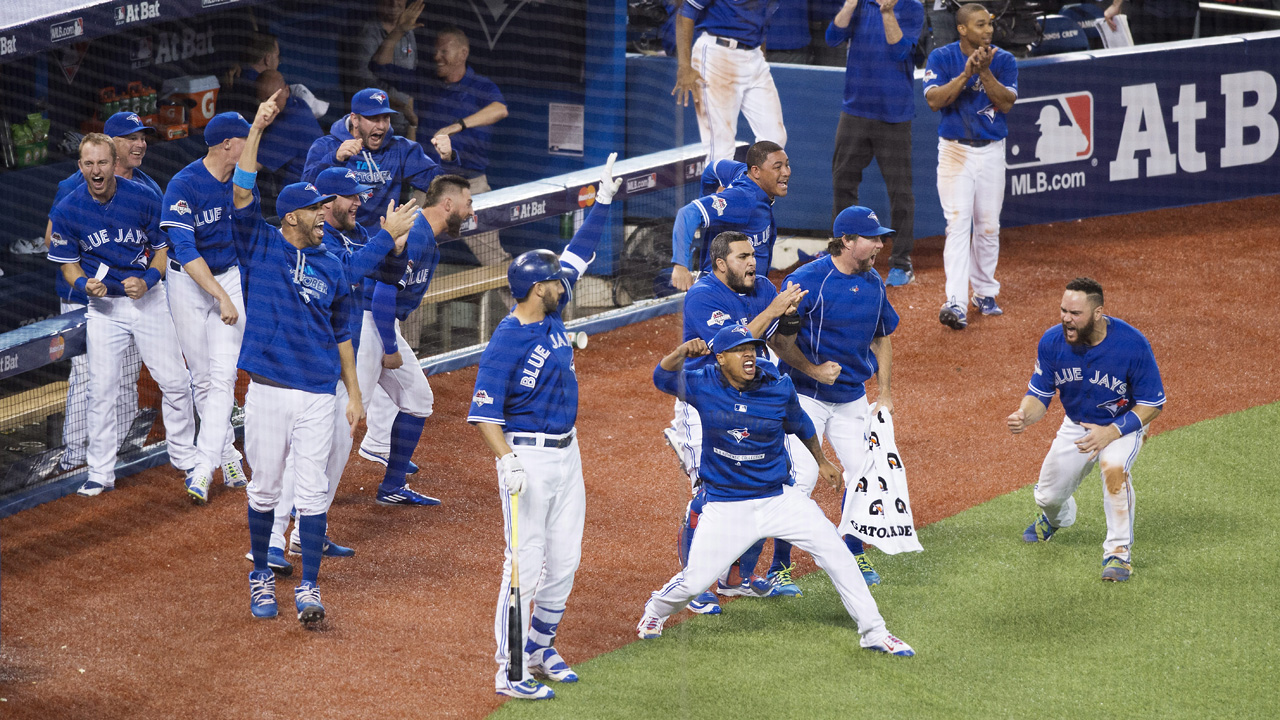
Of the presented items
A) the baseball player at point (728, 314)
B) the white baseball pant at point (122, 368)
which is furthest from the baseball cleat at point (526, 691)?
the white baseball pant at point (122, 368)

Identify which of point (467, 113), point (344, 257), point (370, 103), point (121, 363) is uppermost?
point (370, 103)

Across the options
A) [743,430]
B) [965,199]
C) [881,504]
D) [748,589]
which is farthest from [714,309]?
[965,199]

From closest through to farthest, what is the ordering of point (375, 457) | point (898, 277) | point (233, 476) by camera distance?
point (233, 476) → point (375, 457) → point (898, 277)

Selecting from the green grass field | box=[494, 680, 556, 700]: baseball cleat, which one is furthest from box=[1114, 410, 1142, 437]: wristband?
box=[494, 680, 556, 700]: baseball cleat

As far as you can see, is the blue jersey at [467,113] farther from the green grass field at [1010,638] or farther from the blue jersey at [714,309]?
the green grass field at [1010,638]

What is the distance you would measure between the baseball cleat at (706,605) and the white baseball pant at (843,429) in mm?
643

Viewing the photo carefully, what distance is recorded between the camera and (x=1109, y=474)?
19.9ft

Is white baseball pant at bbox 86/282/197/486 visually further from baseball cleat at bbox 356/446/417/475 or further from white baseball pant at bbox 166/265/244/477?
baseball cleat at bbox 356/446/417/475

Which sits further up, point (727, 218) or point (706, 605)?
point (727, 218)

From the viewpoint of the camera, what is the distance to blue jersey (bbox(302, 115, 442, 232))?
7.12m

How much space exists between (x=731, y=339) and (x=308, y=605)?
6.92 feet

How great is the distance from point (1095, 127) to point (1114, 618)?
249 inches

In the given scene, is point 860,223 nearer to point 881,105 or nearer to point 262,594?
point 262,594

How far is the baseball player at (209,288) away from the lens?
6641mm
